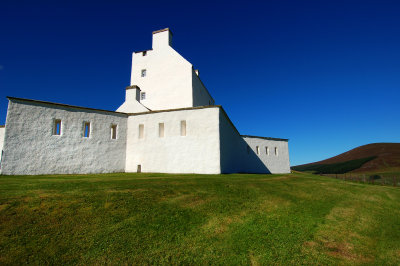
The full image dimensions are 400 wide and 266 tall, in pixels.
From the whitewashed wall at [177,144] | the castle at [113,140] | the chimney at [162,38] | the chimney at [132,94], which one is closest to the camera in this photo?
the castle at [113,140]

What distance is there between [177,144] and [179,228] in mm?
12738

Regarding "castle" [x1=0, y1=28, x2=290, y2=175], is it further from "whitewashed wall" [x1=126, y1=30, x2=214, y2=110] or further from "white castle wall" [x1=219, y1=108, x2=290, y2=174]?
"whitewashed wall" [x1=126, y1=30, x2=214, y2=110]

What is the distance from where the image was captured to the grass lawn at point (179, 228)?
16.9ft

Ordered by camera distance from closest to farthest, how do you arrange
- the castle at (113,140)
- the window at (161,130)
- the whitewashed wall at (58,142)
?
1. the whitewashed wall at (58,142)
2. the castle at (113,140)
3. the window at (161,130)

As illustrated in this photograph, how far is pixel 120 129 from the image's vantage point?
20.6 m

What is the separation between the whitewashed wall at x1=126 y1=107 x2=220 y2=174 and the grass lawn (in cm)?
815

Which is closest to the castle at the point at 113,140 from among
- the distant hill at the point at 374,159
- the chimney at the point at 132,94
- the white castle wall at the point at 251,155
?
the chimney at the point at 132,94

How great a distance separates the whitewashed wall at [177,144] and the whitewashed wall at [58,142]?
1625mm

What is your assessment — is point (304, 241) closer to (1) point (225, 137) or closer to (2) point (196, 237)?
(2) point (196, 237)

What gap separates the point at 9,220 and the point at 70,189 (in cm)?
295

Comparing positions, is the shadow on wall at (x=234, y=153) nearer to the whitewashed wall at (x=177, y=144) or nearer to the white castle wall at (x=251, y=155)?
the white castle wall at (x=251, y=155)

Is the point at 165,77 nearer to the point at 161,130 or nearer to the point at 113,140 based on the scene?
the point at 161,130

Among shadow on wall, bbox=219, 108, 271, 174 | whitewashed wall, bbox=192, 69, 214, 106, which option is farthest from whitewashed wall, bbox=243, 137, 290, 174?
whitewashed wall, bbox=192, 69, 214, 106

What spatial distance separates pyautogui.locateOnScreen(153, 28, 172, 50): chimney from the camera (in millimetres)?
28281
